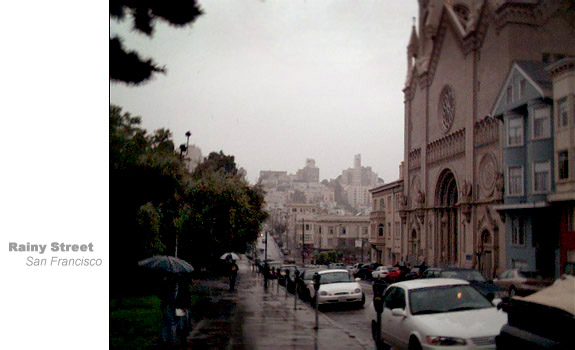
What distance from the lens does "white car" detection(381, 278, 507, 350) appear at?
6.86m

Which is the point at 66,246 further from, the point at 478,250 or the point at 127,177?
the point at 478,250

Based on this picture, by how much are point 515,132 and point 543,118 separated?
0.55 meters

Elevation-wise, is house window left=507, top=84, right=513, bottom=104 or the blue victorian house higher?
house window left=507, top=84, right=513, bottom=104

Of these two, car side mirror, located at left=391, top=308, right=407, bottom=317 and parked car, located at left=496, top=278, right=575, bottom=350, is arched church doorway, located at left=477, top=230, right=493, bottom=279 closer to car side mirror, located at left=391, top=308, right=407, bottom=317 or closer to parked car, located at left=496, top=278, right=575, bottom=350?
car side mirror, located at left=391, top=308, right=407, bottom=317

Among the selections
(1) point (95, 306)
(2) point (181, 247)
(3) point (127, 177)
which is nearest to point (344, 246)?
(2) point (181, 247)

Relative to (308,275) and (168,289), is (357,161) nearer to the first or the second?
(168,289)

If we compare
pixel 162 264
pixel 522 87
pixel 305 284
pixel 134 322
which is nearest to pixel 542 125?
pixel 522 87

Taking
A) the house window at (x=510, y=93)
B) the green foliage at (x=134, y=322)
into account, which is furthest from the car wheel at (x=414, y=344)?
the green foliage at (x=134, y=322)

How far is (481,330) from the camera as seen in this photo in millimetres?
6891

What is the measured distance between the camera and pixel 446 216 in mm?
10680

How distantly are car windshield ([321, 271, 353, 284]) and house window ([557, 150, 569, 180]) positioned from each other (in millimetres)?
11114

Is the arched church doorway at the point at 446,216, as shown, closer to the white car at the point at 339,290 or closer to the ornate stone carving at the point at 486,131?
the ornate stone carving at the point at 486,131

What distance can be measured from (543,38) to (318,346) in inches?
214

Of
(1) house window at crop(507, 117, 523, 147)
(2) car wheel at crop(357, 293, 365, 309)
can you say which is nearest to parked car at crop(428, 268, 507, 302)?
(1) house window at crop(507, 117, 523, 147)
